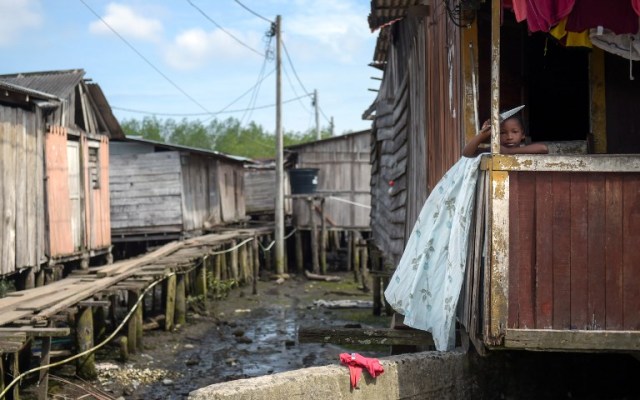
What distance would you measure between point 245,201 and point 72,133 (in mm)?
15392

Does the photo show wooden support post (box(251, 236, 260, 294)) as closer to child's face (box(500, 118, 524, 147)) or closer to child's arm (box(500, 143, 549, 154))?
child's face (box(500, 118, 524, 147))

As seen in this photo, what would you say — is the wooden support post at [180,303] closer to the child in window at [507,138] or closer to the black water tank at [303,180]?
the black water tank at [303,180]

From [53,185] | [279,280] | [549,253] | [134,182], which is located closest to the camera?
[549,253]

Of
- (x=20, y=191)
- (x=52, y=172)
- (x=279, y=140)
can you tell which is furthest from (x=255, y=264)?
(x=20, y=191)

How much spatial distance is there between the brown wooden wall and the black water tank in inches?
816

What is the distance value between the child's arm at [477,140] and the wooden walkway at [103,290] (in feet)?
16.3

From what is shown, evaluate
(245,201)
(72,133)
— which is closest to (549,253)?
(72,133)

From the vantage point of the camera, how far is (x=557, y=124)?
7273 mm

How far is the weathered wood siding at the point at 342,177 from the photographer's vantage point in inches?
1023

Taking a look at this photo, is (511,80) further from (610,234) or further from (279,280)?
(279,280)

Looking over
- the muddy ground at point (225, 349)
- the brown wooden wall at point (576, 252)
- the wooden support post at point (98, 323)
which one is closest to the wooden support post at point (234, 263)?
the muddy ground at point (225, 349)

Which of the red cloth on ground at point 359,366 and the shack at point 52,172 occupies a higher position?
the shack at point 52,172

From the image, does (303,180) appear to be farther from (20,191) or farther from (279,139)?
(20,191)

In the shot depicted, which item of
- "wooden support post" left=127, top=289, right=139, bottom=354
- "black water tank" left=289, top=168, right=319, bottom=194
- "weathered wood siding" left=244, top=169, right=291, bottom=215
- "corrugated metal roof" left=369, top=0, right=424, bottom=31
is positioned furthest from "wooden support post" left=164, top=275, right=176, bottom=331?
"weathered wood siding" left=244, top=169, right=291, bottom=215
